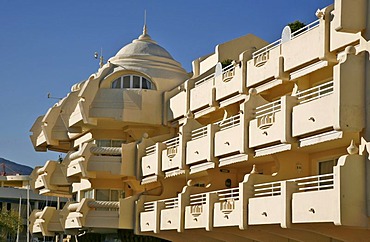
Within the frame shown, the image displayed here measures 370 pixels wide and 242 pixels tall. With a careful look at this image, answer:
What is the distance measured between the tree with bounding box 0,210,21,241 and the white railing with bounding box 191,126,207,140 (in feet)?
176

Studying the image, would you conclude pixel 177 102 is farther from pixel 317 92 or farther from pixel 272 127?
pixel 317 92

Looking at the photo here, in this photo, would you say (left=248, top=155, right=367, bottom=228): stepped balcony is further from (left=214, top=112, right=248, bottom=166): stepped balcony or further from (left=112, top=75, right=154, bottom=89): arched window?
(left=112, top=75, right=154, bottom=89): arched window

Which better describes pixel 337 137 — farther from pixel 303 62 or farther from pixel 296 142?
pixel 303 62

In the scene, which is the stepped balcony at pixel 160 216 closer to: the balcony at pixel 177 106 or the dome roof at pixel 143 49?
the balcony at pixel 177 106

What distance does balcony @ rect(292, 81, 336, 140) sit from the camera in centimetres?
2405

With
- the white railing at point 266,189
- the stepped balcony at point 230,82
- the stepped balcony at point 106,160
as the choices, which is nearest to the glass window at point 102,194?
the stepped balcony at point 106,160

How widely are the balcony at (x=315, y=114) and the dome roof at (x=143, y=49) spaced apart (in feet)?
55.8

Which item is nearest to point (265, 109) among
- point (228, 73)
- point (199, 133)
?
point (228, 73)

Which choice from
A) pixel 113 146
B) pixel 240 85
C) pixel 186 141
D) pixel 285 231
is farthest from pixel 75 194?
pixel 285 231

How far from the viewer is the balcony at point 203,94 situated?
35.5 m

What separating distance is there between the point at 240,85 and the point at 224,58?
20.0ft

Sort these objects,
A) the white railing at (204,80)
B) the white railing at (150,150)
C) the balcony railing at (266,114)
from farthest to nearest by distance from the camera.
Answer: the white railing at (150,150) → the white railing at (204,80) → the balcony railing at (266,114)

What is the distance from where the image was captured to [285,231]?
27547 mm

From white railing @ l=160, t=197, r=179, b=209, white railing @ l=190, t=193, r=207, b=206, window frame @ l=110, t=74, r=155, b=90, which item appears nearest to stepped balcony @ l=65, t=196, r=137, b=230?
white railing @ l=160, t=197, r=179, b=209
